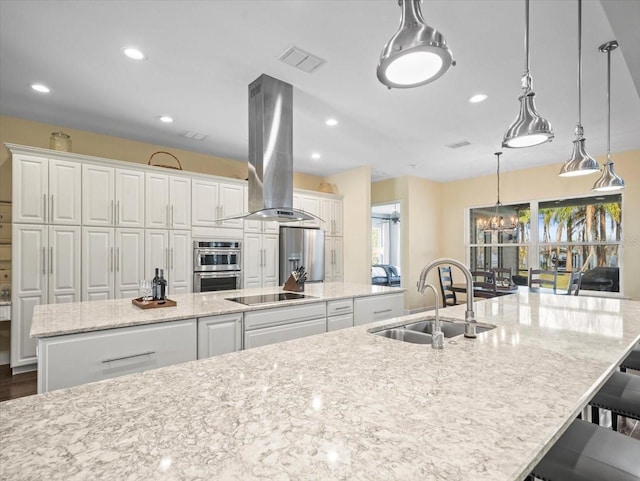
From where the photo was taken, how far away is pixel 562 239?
5734 mm

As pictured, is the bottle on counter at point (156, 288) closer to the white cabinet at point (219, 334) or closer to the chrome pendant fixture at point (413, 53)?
the white cabinet at point (219, 334)

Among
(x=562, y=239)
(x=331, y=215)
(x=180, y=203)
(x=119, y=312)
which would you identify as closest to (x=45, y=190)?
(x=180, y=203)

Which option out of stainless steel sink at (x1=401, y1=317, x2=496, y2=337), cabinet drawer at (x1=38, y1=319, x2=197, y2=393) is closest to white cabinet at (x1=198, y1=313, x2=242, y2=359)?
cabinet drawer at (x1=38, y1=319, x2=197, y2=393)

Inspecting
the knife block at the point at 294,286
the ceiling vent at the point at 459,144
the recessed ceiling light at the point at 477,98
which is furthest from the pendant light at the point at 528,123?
the ceiling vent at the point at 459,144

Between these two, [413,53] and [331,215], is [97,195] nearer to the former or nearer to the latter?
[331,215]

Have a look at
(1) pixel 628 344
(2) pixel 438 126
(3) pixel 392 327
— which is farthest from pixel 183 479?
(2) pixel 438 126

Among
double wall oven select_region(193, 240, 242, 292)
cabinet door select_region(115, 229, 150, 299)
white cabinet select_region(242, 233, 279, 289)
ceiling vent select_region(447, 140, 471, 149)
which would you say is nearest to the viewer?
cabinet door select_region(115, 229, 150, 299)

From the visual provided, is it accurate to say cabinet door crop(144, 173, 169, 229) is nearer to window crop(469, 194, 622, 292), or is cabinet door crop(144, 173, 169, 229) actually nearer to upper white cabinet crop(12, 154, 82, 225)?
upper white cabinet crop(12, 154, 82, 225)

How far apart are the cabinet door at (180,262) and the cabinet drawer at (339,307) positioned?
89.3 inches

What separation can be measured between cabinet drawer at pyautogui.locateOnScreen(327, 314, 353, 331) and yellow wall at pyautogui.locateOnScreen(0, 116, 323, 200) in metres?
3.38

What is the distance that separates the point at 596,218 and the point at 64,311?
22.5 ft

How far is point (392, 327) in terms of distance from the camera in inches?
70.6

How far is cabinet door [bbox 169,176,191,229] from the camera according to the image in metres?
4.30

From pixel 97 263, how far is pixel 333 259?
11.5 feet
